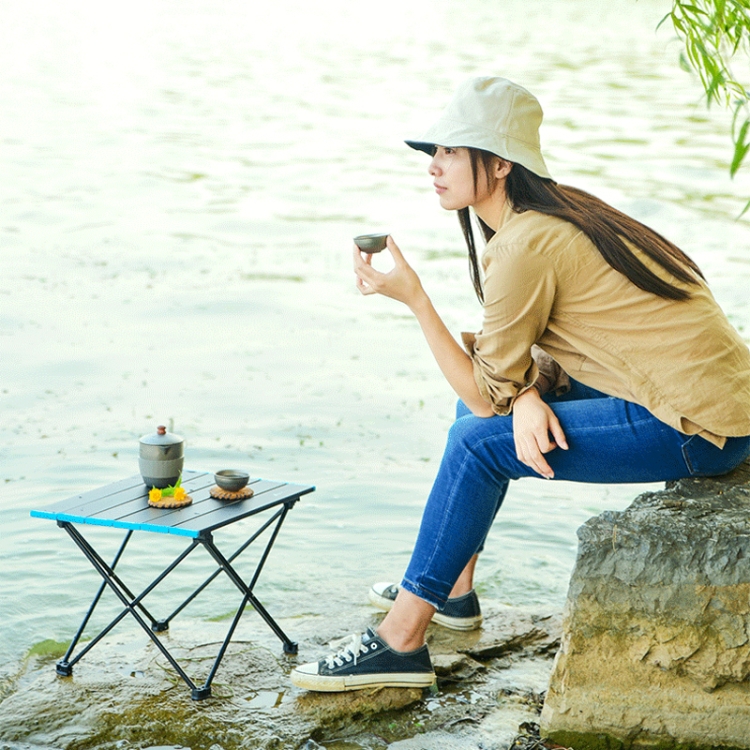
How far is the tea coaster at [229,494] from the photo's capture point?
3.07 meters

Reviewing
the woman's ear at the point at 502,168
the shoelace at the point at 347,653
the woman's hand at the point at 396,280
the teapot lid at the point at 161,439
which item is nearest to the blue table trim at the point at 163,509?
the teapot lid at the point at 161,439

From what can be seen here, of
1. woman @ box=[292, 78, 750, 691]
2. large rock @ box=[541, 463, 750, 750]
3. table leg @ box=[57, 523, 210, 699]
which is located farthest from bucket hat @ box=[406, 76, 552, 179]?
table leg @ box=[57, 523, 210, 699]

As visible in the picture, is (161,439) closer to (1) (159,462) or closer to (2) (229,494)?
(1) (159,462)

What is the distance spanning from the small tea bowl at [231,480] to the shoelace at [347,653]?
0.49 metres

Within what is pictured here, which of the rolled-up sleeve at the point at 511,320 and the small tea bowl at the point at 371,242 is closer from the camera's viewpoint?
the rolled-up sleeve at the point at 511,320

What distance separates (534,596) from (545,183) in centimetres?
161

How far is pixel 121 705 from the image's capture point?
9.58 feet

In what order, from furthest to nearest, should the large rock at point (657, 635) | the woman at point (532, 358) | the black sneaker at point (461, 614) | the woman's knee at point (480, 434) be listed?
the black sneaker at point (461, 614), the woman's knee at point (480, 434), the woman at point (532, 358), the large rock at point (657, 635)

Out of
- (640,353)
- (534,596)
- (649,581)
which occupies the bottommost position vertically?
(534,596)

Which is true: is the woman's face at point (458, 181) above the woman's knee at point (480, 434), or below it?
above

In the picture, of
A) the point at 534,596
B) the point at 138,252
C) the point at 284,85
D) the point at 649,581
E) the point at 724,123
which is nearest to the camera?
the point at 649,581

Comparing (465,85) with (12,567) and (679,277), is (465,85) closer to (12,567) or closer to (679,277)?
(679,277)

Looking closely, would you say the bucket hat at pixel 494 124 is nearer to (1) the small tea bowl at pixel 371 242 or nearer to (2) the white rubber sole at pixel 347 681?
(1) the small tea bowl at pixel 371 242

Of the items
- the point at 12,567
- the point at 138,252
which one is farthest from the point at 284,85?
the point at 12,567
